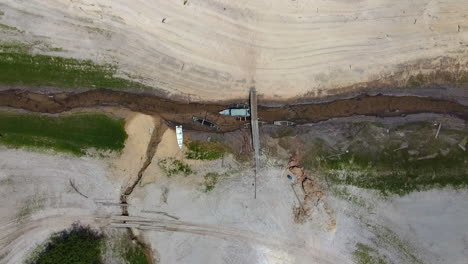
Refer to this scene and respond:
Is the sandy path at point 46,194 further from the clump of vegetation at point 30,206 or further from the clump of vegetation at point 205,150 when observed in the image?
the clump of vegetation at point 205,150

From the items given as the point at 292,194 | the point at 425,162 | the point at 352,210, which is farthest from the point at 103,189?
the point at 425,162

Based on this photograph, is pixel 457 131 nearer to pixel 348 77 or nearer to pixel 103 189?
pixel 348 77

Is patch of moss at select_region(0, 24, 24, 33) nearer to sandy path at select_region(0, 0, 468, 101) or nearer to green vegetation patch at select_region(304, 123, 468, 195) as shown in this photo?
sandy path at select_region(0, 0, 468, 101)

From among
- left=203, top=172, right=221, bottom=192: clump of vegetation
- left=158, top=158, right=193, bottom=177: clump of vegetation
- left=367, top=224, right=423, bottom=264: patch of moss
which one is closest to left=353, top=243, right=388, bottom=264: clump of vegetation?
left=367, top=224, right=423, bottom=264: patch of moss

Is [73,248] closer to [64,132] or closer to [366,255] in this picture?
[64,132]

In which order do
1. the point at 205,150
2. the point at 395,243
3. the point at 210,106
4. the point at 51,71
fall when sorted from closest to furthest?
the point at 395,243, the point at 205,150, the point at 51,71, the point at 210,106

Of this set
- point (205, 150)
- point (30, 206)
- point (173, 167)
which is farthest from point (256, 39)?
point (30, 206)
